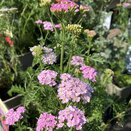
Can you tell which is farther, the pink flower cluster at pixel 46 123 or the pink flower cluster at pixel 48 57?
the pink flower cluster at pixel 48 57

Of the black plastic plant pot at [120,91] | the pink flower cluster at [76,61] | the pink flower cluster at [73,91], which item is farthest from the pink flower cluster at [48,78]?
the black plastic plant pot at [120,91]

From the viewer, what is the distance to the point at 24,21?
2.33m

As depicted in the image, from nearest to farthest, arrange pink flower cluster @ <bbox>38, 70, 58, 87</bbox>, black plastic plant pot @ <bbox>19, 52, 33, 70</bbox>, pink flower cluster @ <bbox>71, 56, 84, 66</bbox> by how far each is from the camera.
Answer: pink flower cluster @ <bbox>38, 70, 58, 87</bbox>
pink flower cluster @ <bbox>71, 56, 84, 66</bbox>
black plastic plant pot @ <bbox>19, 52, 33, 70</bbox>

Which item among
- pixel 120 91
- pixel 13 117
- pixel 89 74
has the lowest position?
pixel 120 91

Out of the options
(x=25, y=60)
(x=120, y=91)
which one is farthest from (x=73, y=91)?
(x=25, y=60)

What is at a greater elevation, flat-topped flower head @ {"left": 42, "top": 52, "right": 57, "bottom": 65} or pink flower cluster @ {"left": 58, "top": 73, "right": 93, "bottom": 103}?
flat-topped flower head @ {"left": 42, "top": 52, "right": 57, "bottom": 65}

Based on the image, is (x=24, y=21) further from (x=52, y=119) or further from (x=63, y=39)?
(x=52, y=119)

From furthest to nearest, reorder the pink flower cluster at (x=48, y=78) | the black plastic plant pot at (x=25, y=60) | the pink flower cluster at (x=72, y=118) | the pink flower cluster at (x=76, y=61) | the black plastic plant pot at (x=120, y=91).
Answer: the black plastic plant pot at (x=25, y=60) → the black plastic plant pot at (x=120, y=91) → the pink flower cluster at (x=76, y=61) → the pink flower cluster at (x=48, y=78) → the pink flower cluster at (x=72, y=118)

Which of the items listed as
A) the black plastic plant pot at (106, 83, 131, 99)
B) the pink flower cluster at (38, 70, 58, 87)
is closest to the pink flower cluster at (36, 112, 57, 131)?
the pink flower cluster at (38, 70, 58, 87)

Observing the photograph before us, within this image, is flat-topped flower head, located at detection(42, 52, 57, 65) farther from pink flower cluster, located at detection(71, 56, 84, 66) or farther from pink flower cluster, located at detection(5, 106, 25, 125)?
pink flower cluster, located at detection(5, 106, 25, 125)

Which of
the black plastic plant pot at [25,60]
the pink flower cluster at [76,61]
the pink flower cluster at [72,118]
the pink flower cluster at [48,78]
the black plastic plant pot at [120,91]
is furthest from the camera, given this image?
the black plastic plant pot at [25,60]

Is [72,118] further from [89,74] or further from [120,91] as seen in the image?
[120,91]

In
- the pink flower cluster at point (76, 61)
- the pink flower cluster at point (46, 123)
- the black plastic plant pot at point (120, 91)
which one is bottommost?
the black plastic plant pot at point (120, 91)

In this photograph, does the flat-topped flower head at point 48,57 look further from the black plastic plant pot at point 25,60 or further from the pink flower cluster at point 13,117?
the black plastic plant pot at point 25,60
